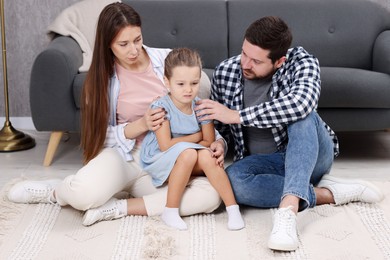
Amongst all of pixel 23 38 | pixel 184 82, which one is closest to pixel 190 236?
pixel 184 82

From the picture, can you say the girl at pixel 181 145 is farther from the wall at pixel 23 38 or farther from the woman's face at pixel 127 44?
the wall at pixel 23 38

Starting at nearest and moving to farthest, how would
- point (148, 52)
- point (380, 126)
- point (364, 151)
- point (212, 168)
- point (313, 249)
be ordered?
point (313, 249) → point (212, 168) → point (148, 52) → point (380, 126) → point (364, 151)

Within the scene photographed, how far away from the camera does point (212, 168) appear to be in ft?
7.67

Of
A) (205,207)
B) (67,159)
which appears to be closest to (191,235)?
(205,207)

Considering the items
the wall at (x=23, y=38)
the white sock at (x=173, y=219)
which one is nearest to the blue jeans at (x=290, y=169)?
the white sock at (x=173, y=219)

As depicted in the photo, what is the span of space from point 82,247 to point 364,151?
174 cm

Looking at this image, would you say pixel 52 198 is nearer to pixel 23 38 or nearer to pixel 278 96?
pixel 278 96

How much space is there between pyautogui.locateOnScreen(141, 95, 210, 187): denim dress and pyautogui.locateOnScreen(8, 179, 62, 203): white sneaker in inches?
15.9

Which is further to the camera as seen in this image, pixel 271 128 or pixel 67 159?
pixel 67 159

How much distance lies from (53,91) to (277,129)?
1.11 meters

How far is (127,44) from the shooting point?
2367 millimetres

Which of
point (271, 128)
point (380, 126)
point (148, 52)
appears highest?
point (148, 52)

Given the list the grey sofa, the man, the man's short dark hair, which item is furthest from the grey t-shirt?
the grey sofa

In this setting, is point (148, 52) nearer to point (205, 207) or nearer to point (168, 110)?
point (168, 110)
